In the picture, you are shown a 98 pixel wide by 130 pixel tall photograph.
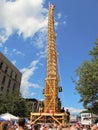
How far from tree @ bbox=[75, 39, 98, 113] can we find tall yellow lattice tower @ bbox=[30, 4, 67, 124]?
35.6 feet

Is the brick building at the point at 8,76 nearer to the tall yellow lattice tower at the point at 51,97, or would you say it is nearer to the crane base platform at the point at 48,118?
the tall yellow lattice tower at the point at 51,97

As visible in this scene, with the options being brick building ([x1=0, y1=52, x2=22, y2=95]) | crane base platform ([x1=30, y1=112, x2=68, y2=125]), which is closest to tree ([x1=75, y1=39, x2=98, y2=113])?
crane base platform ([x1=30, y1=112, x2=68, y2=125])

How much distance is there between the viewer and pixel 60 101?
5731 cm

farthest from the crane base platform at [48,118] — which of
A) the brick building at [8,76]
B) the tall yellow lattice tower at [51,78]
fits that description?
the brick building at [8,76]

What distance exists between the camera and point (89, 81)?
129ft

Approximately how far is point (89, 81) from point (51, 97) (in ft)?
54.5

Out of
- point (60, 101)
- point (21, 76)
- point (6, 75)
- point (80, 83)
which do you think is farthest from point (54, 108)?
point (21, 76)

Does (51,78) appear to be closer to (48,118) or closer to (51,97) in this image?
(51,97)

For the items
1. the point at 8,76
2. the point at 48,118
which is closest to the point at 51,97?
the point at 48,118

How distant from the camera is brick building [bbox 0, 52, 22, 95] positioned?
74000mm

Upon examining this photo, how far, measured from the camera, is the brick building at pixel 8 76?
74.0 m

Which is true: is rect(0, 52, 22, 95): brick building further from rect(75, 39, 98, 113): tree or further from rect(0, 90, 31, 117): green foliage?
rect(75, 39, 98, 113): tree

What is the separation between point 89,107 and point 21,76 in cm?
4856

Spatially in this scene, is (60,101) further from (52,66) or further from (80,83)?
(80,83)
